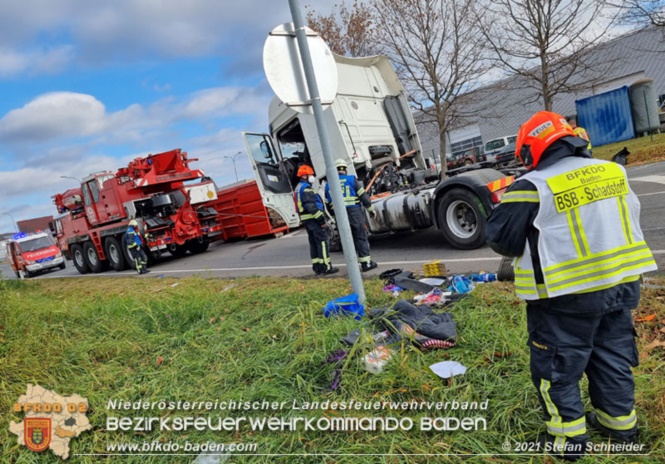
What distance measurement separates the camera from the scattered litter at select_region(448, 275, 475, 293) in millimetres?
4059

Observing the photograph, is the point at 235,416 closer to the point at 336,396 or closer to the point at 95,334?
the point at 336,396

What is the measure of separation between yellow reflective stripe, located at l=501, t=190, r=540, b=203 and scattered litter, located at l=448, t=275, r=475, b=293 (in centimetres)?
221

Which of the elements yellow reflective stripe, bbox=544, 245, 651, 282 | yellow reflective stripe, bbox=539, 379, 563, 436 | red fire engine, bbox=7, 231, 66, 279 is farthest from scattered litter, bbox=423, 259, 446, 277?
red fire engine, bbox=7, 231, 66, 279

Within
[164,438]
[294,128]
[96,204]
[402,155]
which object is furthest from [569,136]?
[96,204]

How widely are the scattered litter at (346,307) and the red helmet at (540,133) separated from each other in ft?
6.67

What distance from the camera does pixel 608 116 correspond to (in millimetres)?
21453

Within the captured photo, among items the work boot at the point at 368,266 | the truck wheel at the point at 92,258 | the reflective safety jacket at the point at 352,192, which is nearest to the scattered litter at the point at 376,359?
the work boot at the point at 368,266

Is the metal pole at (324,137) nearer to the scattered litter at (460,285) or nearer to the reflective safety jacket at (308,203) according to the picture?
the scattered litter at (460,285)

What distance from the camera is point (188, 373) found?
322cm

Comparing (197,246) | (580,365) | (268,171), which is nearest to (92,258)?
(197,246)

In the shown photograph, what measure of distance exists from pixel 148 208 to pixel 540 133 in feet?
36.4

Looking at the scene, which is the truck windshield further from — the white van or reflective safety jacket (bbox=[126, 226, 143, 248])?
the white van

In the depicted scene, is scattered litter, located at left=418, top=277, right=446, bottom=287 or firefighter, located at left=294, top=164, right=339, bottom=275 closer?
scattered litter, located at left=418, top=277, right=446, bottom=287

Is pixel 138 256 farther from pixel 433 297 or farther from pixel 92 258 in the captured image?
pixel 433 297
